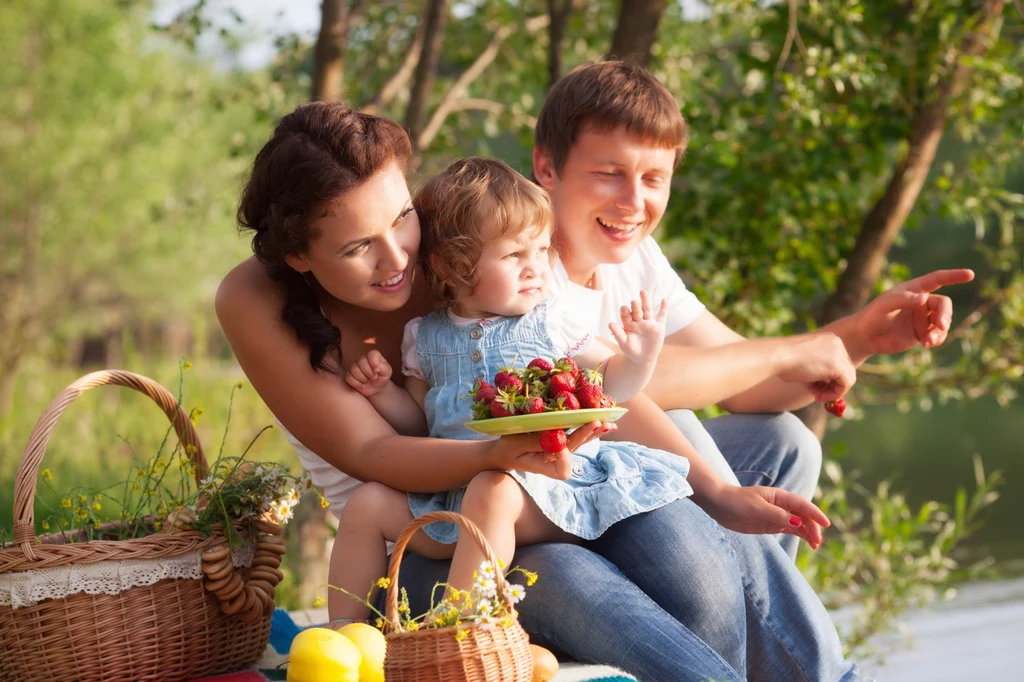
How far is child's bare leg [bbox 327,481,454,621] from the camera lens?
2.20m

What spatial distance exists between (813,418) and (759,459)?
1.78 meters

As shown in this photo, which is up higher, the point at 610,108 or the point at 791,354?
the point at 610,108

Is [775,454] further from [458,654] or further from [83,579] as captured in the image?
[83,579]

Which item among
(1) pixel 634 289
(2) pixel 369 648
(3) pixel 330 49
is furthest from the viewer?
(3) pixel 330 49

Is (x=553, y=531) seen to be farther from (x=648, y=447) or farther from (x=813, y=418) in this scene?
(x=813, y=418)

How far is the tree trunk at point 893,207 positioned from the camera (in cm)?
440

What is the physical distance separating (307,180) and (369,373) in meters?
0.43

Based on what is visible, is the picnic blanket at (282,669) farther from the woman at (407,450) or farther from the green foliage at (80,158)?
the green foliage at (80,158)

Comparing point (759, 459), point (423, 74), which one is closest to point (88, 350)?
point (423, 74)

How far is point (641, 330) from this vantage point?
6.76ft

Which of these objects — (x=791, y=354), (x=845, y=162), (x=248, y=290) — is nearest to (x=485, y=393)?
(x=248, y=290)

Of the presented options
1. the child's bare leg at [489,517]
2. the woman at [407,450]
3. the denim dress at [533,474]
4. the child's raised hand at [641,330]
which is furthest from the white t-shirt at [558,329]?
the child's bare leg at [489,517]

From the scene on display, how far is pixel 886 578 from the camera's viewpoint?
15.7 ft

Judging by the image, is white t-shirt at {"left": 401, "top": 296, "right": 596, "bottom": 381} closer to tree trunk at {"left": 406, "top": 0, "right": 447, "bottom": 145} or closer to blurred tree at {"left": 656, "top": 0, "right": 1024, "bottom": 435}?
tree trunk at {"left": 406, "top": 0, "right": 447, "bottom": 145}
